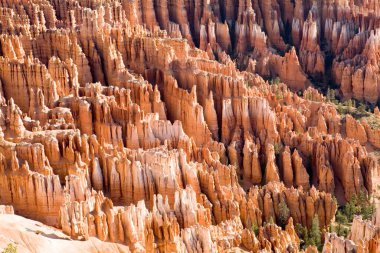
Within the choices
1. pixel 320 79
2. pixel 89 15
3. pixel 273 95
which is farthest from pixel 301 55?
pixel 89 15

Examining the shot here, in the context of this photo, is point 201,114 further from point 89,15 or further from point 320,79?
point 320,79

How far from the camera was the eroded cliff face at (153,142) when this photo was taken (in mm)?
31469

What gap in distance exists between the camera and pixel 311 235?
35.0 metres

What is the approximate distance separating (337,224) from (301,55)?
102 feet

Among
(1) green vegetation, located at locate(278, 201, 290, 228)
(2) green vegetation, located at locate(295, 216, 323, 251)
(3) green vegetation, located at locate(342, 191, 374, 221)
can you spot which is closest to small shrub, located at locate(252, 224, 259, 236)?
(2) green vegetation, located at locate(295, 216, 323, 251)

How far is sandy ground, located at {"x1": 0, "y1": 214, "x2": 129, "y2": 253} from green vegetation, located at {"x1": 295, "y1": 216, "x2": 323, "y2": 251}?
8.89m

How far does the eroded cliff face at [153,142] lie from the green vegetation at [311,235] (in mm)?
738

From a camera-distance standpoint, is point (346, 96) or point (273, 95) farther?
point (346, 96)

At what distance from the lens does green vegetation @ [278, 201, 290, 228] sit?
3647 centimetres

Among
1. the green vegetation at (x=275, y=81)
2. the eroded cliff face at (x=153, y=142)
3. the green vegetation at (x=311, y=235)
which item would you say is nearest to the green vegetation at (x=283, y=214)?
the eroded cliff face at (x=153, y=142)

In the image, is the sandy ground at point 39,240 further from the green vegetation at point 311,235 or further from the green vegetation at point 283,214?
the green vegetation at point 283,214

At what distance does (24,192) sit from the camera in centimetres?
3156

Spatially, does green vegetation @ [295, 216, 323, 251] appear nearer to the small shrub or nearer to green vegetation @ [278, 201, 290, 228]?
green vegetation @ [278, 201, 290, 228]

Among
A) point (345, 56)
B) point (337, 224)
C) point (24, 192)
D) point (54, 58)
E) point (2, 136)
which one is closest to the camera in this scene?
point (24, 192)
